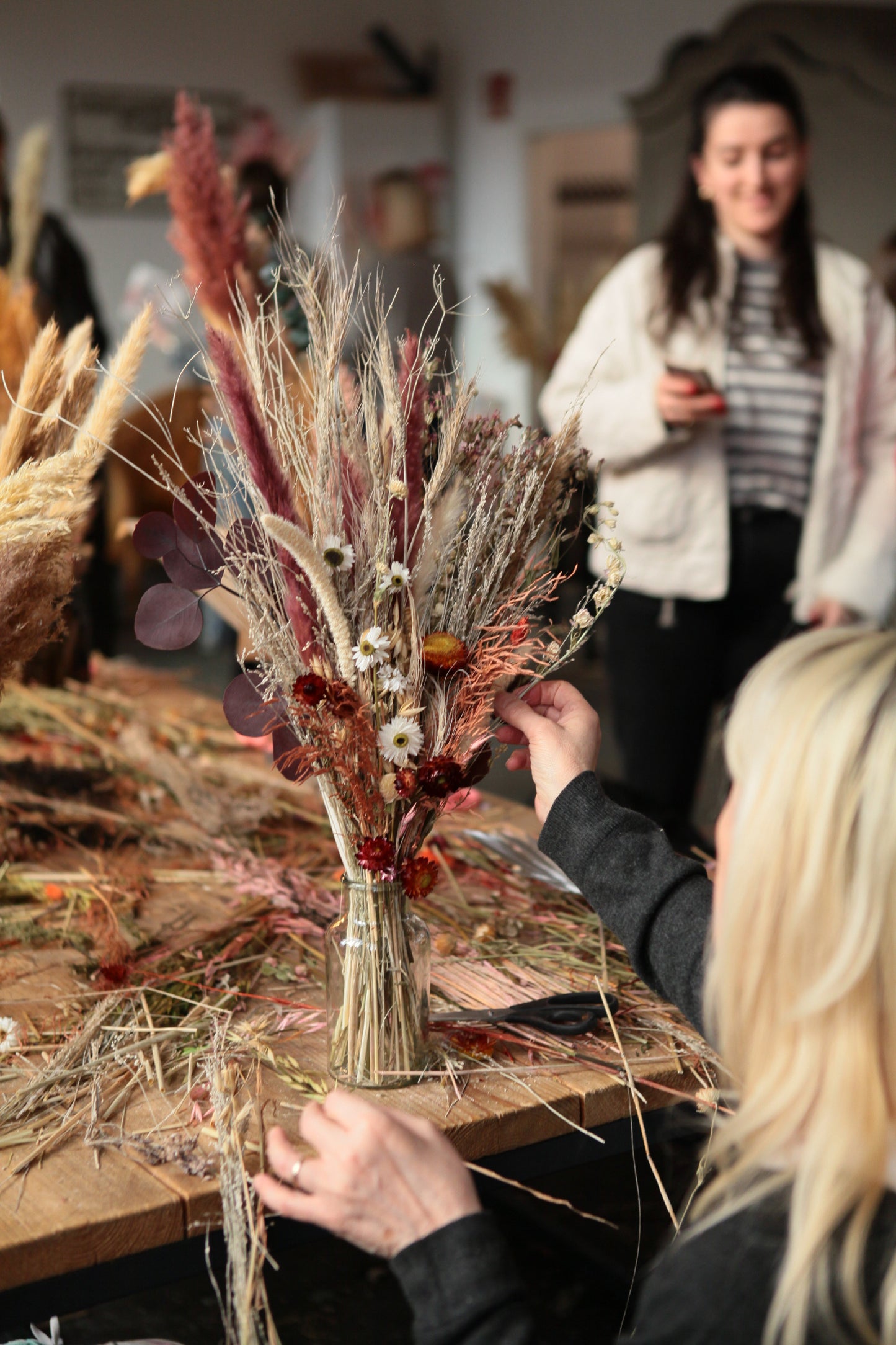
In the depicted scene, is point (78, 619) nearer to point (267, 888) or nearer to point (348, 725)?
point (267, 888)

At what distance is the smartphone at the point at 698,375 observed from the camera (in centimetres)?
192

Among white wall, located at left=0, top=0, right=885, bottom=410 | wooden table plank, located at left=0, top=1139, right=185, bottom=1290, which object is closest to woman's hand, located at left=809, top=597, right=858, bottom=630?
wooden table plank, located at left=0, top=1139, right=185, bottom=1290

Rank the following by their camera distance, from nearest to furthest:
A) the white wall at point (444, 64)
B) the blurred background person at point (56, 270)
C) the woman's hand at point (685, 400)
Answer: the woman's hand at point (685, 400), the blurred background person at point (56, 270), the white wall at point (444, 64)

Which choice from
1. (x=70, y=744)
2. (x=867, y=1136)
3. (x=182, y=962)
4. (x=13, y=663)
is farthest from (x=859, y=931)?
(x=70, y=744)

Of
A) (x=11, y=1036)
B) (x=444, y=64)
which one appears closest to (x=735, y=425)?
(x=11, y=1036)

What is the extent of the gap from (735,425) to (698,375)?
18 centimetres

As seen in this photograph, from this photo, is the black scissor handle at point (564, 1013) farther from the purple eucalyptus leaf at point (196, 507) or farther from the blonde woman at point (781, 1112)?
the purple eucalyptus leaf at point (196, 507)

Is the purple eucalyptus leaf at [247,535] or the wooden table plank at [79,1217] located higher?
the purple eucalyptus leaf at [247,535]

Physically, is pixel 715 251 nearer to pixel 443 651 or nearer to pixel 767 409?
pixel 767 409

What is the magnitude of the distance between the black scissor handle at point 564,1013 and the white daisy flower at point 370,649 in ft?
1.10

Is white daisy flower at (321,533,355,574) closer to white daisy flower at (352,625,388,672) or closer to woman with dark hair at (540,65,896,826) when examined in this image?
white daisy flower at (352,625,388,672)

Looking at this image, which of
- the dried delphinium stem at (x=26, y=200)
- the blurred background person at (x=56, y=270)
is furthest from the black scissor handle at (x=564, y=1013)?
the blurred background person at (x=56, y=270)

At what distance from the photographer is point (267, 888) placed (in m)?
1.30

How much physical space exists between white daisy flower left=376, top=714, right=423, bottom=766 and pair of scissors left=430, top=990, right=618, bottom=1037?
0.83ft
